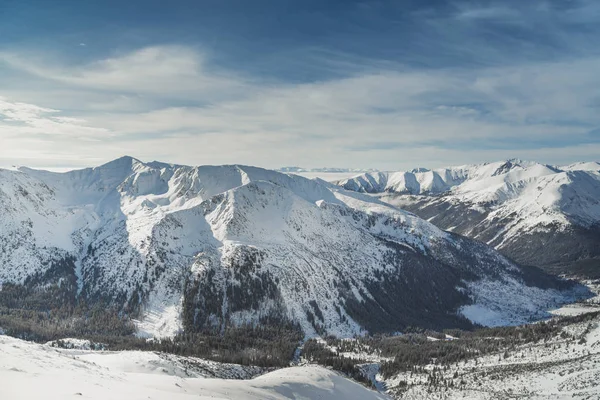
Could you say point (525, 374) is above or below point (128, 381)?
below

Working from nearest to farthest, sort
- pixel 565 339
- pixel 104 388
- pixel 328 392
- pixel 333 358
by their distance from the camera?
pixel 104 388, pixel 328 392, pixel 565 339, pixel 333 358

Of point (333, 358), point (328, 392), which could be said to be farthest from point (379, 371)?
point (328, 392)

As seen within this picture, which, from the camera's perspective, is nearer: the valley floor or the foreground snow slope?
the foreground snow slope

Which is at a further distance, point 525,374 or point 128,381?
point 525,374

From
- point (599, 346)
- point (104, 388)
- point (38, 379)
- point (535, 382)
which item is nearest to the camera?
point (38, 379)

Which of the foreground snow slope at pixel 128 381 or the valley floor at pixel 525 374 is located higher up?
the foreground snow slope at pixel 128 381

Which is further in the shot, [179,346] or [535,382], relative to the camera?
[179,346]

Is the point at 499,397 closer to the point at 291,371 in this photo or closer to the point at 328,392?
the point at 328,392

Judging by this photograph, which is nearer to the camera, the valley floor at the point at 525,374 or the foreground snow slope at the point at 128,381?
the foreground snow slope at the point at 128,381
